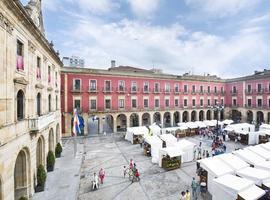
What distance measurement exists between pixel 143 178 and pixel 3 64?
37.8ft

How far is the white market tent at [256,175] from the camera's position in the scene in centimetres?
998

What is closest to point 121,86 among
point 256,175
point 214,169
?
point 214,169

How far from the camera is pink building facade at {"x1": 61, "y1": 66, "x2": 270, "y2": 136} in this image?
90.8 ft

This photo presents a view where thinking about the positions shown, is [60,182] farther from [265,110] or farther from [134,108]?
[265,110]

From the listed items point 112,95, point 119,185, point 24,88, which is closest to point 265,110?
point 112,95

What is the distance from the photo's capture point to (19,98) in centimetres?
1006

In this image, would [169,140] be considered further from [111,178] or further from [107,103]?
[107,103]

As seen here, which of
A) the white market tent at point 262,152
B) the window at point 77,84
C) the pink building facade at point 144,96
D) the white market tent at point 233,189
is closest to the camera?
the white market tent at point 233,189

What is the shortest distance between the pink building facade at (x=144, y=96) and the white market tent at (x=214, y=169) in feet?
41.3

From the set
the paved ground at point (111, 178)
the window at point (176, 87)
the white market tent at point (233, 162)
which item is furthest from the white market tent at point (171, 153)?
the window at point (176, 87)

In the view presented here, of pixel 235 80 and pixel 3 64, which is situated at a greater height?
pixel 235 80

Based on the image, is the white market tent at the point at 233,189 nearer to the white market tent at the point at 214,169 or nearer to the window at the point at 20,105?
the white market tent at the point at 214,169

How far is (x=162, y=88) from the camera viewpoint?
1359 inches

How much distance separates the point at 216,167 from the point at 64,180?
1094 cm
